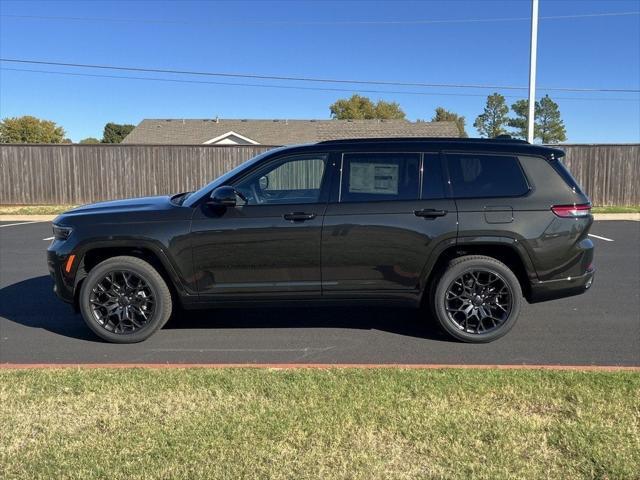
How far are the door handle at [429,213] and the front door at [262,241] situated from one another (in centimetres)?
85

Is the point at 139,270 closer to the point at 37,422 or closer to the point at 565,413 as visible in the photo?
the point at 37,422

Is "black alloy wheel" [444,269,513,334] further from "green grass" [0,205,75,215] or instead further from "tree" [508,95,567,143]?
"tree" [508,95,567,143]

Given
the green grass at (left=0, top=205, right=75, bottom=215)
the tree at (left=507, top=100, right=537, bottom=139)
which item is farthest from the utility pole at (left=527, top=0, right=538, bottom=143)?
the tree at (left=507, top=100, right=537, bottom=139)

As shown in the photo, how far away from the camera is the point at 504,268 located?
498 cm

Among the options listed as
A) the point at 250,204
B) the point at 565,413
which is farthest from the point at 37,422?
the point at 565,413

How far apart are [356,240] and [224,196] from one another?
1.23 meters

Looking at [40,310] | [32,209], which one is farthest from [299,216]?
[32,209]

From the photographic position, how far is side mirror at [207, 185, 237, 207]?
15.8ft

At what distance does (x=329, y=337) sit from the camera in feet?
17.5

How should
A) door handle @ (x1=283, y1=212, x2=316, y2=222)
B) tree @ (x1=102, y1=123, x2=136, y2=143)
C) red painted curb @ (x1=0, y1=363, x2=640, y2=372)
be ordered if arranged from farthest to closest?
tree @ (x1=102, y1=123, x2=136, y2=143) → door handle @ (x1=283, y1=212, x2=316, y2=222) → red painted curb @ (x1=0, y1=363, x2=640, y2=372)

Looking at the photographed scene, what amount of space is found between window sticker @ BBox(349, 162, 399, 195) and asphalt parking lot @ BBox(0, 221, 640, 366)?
4.73 ft

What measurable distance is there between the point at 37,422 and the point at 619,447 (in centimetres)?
346

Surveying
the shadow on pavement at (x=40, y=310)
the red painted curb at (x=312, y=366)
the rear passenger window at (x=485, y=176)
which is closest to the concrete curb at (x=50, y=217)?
the shadow on pavement at (x=40, y=310)

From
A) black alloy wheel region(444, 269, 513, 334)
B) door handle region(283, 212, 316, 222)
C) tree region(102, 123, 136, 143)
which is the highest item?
tree region(102, 123, 136, 143)
